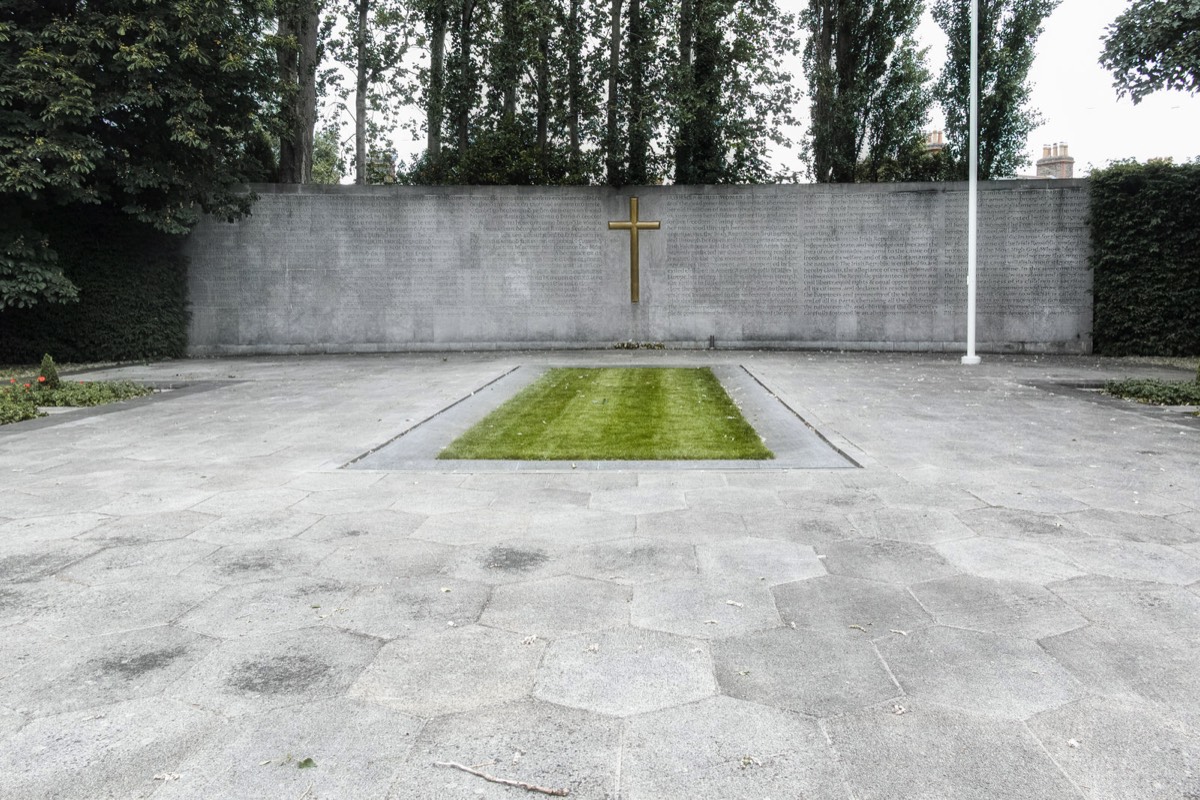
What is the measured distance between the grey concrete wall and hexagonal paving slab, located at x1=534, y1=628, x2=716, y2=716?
557 inches

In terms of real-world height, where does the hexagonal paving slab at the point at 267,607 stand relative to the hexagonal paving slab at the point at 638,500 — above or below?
below

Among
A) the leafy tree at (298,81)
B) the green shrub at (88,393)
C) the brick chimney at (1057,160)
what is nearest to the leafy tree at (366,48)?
the leafy tree at (298,81)

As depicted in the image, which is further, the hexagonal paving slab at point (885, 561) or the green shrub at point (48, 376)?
the green shrub at point (48, 376)

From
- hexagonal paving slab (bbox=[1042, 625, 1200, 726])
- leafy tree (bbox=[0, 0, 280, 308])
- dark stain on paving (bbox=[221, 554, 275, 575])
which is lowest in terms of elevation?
hexagonal paving slab (bbox=[1042, 625, 1200, 726])

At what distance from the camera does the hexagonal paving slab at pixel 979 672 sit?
2.59 meters

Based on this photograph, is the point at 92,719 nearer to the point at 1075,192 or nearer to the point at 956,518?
the point at 956,518

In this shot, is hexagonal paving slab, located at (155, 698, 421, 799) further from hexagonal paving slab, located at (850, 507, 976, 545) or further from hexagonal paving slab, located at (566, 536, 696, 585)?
hexagonal paving slab, located at (850, 507, 976, 545)

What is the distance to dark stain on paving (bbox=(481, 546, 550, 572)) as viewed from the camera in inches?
154

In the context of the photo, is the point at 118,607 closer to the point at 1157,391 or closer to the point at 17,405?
the point at 17,405

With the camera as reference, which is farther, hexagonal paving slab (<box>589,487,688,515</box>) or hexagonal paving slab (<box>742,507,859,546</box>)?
hexagonal paving slab (<box>589,487,688,515</box>)

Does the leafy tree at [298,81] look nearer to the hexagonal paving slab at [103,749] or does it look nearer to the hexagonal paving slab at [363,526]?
the hexagonal paving slab at [363,526]

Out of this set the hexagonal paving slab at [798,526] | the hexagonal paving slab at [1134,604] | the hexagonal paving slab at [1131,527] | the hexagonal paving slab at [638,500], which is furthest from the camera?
the hexagonal paving slab at [638,500]

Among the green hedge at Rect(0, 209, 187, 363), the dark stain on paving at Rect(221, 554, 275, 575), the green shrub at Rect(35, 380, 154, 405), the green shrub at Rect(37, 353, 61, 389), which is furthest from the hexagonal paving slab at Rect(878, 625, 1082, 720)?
the green hedge at Rect(0, 209, 187, 363)

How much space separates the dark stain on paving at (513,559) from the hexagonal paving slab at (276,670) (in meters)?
0.92
